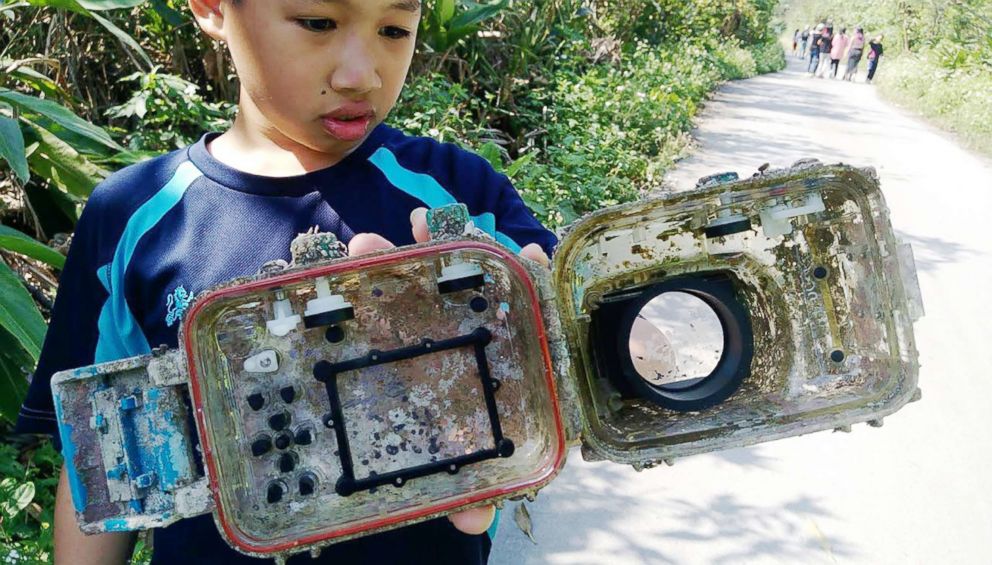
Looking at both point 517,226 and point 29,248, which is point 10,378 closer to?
point 29,248

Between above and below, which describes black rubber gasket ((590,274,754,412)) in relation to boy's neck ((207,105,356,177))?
below

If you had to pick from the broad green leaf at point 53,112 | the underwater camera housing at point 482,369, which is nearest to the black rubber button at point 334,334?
the underwater camera housing at point 482,369

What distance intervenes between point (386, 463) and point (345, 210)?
37 cm

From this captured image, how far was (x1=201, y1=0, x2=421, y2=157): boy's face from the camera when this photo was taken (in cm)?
88

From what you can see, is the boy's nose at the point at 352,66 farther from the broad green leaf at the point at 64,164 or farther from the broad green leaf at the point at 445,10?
the broad green leaf at the point at 445,10

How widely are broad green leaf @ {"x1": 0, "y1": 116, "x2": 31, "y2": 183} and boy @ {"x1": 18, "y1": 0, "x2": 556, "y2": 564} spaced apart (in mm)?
809

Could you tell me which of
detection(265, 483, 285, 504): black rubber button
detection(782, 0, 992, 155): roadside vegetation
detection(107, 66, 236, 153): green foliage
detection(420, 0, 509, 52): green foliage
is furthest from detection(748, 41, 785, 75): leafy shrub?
detection(265, 483, 285, 504): black rubber button

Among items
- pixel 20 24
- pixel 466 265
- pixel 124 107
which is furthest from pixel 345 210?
pixel 20 24

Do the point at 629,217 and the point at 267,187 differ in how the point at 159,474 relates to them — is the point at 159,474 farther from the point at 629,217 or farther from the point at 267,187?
the point at 629,217

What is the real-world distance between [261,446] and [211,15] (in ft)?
2.02

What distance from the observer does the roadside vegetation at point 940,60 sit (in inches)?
330

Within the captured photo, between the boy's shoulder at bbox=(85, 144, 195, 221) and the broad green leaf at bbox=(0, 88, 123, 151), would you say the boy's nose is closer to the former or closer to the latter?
the boy's shoulder at bbox=(85, 144, 195, 221)

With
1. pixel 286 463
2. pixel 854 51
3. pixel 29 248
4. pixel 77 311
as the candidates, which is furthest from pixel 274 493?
pixel 854 51

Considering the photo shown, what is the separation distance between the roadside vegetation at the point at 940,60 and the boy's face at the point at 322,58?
790 cm
